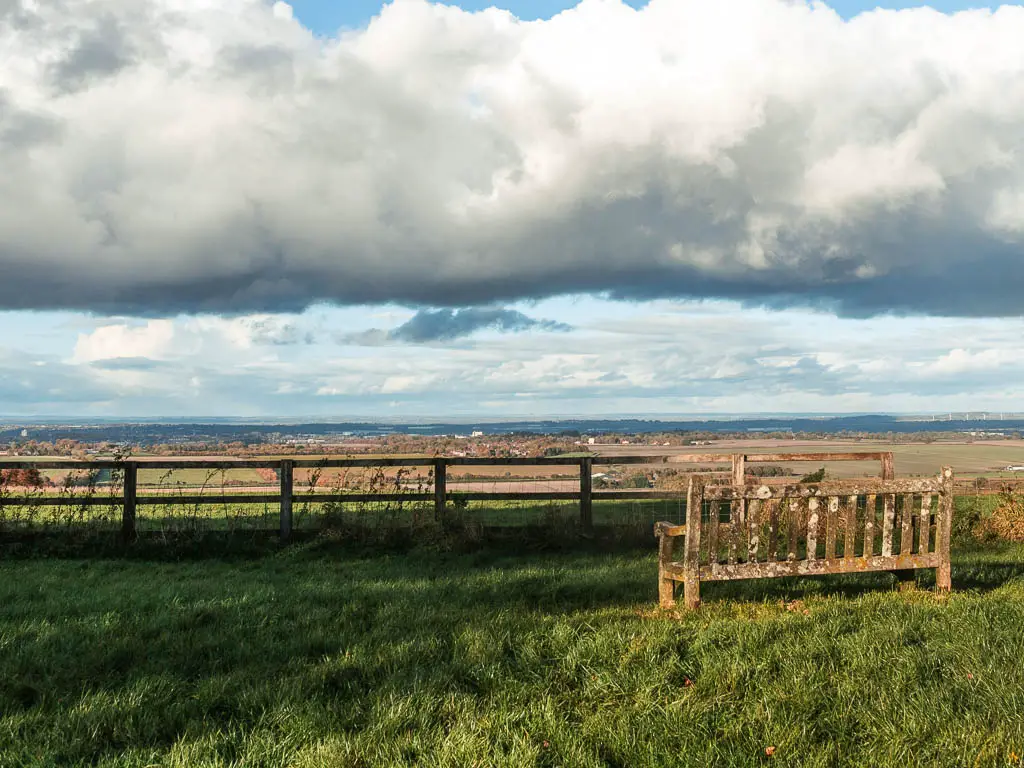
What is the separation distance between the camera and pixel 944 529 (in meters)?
8.09

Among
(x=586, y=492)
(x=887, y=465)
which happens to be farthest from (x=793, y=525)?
(x=887, y=465)

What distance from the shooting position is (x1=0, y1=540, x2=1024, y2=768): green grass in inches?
176

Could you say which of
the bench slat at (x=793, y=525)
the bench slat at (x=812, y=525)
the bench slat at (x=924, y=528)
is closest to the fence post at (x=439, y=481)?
the bench slat at (x=793, y=525)

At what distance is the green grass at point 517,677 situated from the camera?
4465 mm

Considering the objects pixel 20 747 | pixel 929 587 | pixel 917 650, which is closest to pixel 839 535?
pixel 929 587

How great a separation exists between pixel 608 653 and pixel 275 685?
2348 mm

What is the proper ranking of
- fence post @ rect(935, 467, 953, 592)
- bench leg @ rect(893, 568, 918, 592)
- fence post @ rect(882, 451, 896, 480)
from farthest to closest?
fence post @ rect(882, 451, 896, 480), bench leg @ rect(893, 568, 918, 592), fence post @ rect(935, 467, 953, 592)

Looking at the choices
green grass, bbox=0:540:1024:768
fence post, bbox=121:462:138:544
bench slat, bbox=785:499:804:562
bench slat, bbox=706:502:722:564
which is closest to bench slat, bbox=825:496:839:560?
bench slat, bbox=785:499:804:562

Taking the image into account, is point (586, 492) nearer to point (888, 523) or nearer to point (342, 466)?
point (342, 466)

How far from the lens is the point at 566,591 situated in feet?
27.7

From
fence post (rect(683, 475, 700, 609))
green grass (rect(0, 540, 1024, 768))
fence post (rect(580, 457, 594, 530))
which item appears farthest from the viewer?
fence post (rect(580, 457, 594, 530))

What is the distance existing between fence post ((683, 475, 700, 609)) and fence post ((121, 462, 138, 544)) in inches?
367

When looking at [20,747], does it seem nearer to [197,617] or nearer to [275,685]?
[275,685]

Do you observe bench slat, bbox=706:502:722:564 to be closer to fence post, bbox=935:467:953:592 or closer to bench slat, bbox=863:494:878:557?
bench slat, bbox=863:494:878:557
